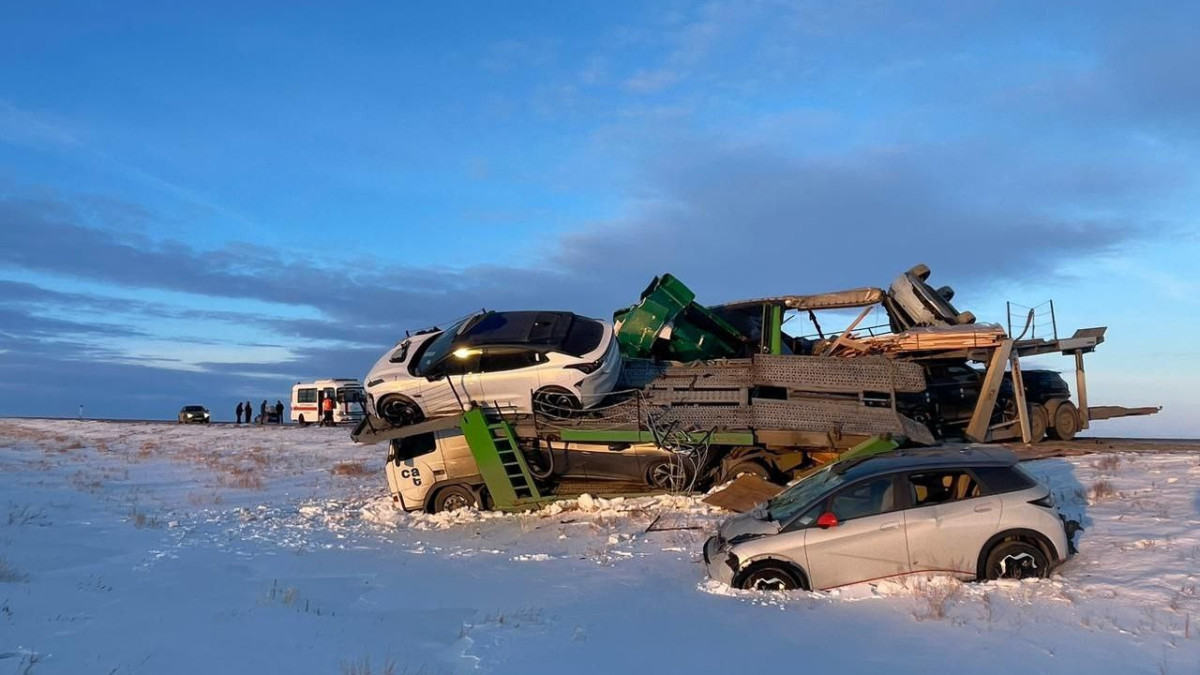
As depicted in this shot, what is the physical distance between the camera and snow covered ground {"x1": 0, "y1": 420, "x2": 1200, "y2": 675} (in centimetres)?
634

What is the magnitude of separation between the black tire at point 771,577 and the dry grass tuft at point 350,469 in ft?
45.2

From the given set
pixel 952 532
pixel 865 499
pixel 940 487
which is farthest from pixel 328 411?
pixel 952 532

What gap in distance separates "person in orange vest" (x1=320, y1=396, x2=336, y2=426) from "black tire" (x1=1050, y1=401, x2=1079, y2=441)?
1214 inches

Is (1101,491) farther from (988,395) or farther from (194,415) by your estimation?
(194,415)

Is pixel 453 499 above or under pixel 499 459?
under

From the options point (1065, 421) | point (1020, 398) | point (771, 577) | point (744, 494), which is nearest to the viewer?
point (771, 577)

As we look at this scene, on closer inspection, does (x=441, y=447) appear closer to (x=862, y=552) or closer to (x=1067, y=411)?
(x=862, y=552)

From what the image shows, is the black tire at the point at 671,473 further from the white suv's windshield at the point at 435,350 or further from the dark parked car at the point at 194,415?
the dark parked car at the point at 194,415

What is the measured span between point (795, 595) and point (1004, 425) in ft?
34.1

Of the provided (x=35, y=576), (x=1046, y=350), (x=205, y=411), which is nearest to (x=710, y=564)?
(x=35, y=576)

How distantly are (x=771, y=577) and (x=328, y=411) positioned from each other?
35009 millimetres

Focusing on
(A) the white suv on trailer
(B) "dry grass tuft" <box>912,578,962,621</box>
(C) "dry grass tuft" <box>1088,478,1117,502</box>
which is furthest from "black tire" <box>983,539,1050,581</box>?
(A) the white suv on trailer

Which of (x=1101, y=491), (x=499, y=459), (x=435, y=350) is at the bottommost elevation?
(x=1101, y=491)

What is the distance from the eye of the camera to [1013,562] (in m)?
8.23
